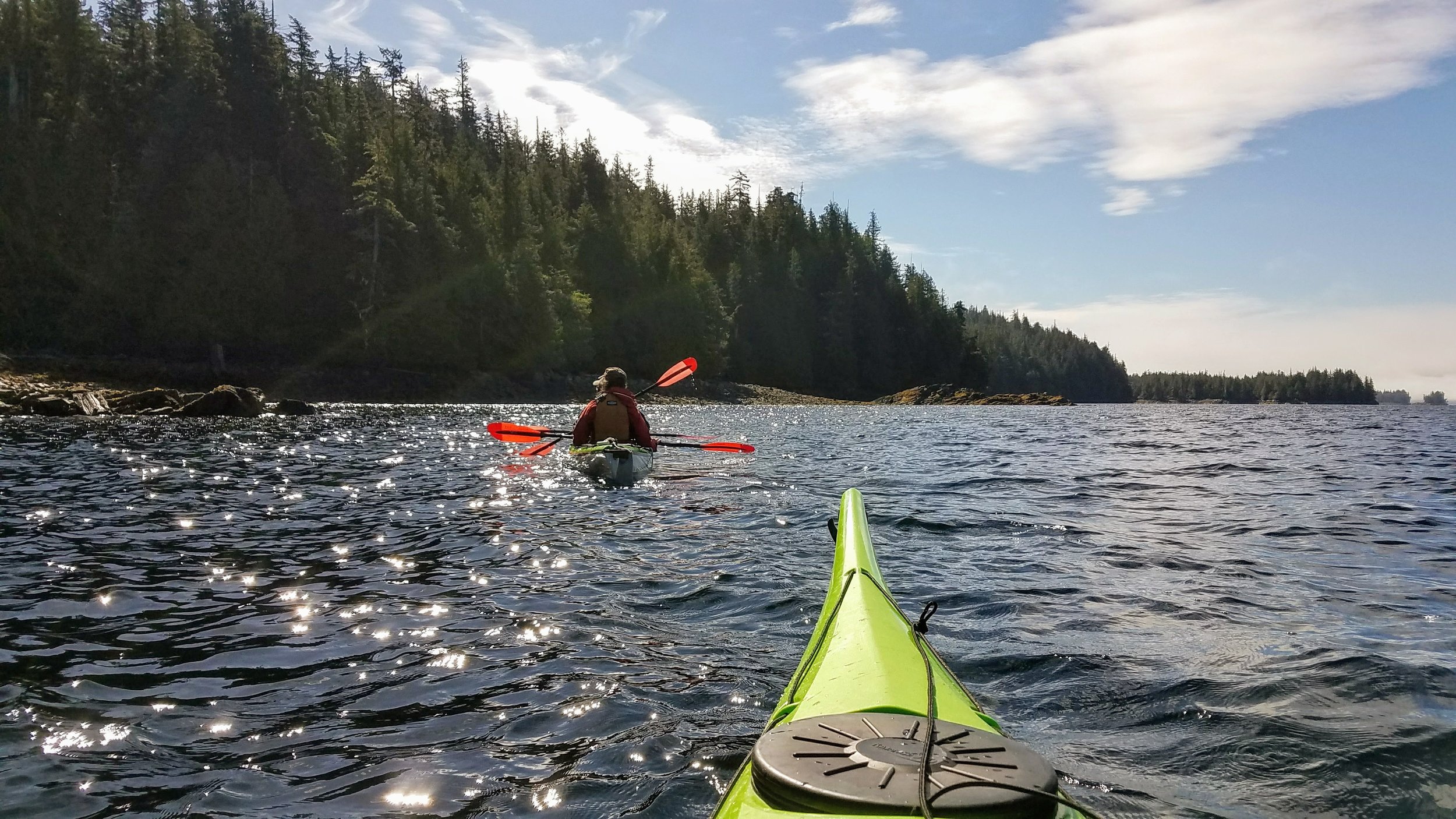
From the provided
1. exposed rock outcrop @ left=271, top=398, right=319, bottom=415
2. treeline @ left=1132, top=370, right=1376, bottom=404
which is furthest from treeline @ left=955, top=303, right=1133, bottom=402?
exposed rock outcrop @ left=271, top=398, right=319, bottom=415

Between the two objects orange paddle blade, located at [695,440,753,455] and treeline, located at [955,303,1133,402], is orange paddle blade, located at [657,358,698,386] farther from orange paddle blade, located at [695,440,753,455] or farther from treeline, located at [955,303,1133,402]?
treeline, located at [955,303,1133,402]

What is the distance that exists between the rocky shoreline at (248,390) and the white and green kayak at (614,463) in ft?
71.9

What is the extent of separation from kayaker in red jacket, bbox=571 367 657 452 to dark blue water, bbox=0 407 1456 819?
1.94 meters

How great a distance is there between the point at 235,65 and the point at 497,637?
65.2 metres

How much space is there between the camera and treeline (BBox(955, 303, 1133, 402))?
149m

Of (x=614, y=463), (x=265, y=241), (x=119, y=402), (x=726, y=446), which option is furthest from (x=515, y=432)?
(x=265, y=241)

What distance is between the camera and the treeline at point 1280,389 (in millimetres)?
163500

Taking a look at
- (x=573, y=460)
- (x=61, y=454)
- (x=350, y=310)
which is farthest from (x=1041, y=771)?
(x=350, y=310)

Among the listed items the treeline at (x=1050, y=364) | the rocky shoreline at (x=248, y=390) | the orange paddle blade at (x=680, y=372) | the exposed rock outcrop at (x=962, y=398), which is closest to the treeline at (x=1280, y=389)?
the treeline at (x=1050, y=364)

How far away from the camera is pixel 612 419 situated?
50.4 feet

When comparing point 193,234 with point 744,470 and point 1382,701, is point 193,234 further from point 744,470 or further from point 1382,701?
point 1382,701

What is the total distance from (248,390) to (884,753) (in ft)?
112

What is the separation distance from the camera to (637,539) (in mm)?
9406

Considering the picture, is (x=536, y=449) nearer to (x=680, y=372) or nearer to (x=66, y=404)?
(x=680, y=372)
